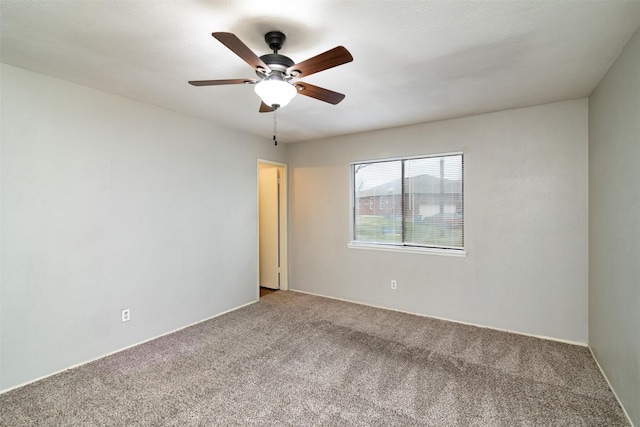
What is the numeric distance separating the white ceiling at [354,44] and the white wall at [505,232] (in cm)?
43

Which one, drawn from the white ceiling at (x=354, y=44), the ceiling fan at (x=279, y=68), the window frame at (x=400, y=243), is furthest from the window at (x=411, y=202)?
the ceiling fan at (x=279, y=68)

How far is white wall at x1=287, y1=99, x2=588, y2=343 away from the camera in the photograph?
Result: 3.09m

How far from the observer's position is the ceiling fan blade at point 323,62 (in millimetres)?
1548

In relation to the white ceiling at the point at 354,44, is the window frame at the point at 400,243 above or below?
below

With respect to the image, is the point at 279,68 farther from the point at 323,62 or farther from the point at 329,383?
the point at 329,383

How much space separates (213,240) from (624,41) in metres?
4.12

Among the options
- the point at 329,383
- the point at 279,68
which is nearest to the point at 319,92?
the point at 279,68

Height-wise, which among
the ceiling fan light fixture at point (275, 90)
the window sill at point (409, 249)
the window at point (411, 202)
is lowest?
the window sill at point (409, 249)

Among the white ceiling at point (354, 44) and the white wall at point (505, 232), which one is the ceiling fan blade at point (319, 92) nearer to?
the white ceiling at point (354, 44)

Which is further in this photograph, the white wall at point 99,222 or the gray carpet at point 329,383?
the white wall at point 99,222

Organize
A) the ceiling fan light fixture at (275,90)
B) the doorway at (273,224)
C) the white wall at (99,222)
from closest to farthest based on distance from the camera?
1. the ceiling fan light fixture at (275,90)
2. the white wall at (99,222)
3. the doorway at (273,224)

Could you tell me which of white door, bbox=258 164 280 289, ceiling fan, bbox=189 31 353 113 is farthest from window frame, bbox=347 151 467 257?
ceiling fan, bbox=189 31 353 113

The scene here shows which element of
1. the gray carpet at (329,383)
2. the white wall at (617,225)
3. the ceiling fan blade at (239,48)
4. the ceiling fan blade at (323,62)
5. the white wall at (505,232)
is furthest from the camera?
the white wall at (505,232)

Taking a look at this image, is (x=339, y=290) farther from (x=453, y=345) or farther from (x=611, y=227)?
(x=611, y=227)
